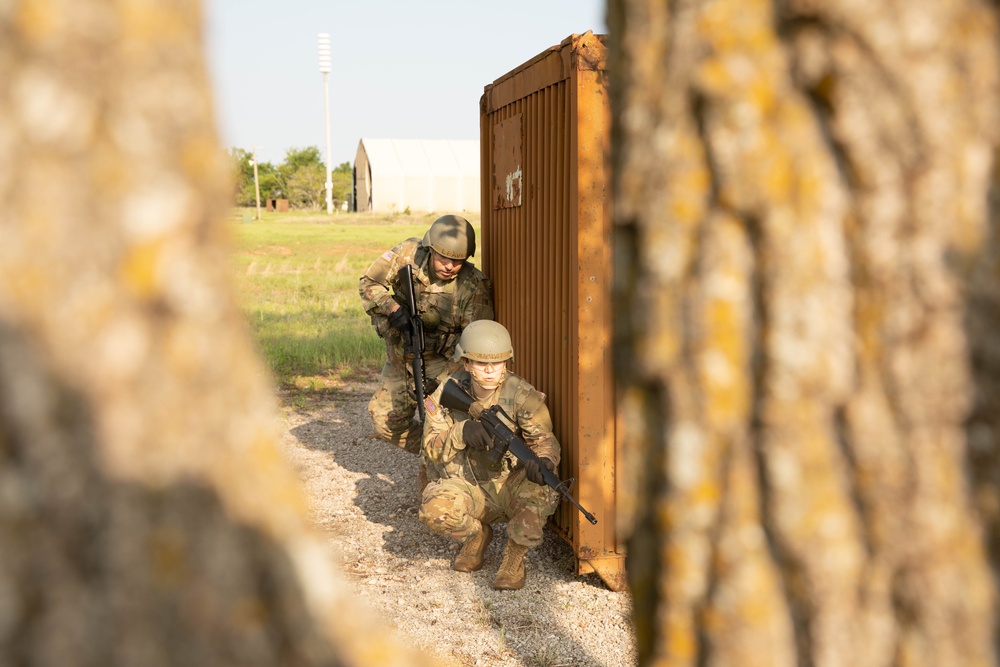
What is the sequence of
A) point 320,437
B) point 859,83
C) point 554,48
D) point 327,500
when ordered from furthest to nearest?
1. point 320,437
2. point 327,500
3. point 554,48
4. point 859,83

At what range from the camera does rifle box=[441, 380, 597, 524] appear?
4707mm

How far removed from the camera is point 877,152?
1078 mm

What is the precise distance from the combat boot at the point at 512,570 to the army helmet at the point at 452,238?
6.62 ft

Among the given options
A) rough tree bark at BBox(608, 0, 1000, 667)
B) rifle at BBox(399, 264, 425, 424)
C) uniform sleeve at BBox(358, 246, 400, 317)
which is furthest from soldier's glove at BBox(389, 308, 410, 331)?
rough tree bark at BBox(608, 0, 1000, 667)

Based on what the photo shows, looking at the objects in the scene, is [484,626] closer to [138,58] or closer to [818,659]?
[818,659]

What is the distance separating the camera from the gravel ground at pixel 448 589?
4148 mm

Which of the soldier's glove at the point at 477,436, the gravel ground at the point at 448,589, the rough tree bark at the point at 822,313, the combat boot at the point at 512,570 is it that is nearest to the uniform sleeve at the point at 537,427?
the soldier's glove at the point at 477,436

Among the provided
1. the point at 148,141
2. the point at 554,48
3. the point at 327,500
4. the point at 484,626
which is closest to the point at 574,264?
the point at 554,48

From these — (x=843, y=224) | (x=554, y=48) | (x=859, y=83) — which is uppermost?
(x=554, y=48)

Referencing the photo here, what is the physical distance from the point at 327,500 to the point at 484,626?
227 centimetres

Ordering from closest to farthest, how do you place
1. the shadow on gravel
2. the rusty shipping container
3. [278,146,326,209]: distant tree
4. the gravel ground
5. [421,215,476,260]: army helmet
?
the gravel ground, the rusty shipping container, the shadow on gravel, [421,215,476,260]: army helmet, [278,146,326,209]: distant tree

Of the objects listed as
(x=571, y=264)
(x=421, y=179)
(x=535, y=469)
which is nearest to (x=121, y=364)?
(x=571, y=264)

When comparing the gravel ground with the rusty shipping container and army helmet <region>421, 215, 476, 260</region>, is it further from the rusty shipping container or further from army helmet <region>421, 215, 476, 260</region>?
army helmet <region>421, 215, 476, 260</region>

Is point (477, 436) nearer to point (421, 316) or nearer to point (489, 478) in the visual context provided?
point (489, 478)
